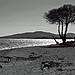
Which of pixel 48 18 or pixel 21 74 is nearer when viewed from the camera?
pixel 21 74

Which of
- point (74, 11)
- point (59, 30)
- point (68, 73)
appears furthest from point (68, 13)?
point (68, 73)

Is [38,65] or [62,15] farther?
[62,15]

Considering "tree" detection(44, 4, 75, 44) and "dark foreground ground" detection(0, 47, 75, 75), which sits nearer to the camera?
"dark foreground ground" detection(0, 47, 75, 75)

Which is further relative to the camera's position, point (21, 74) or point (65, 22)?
point (65, 22)

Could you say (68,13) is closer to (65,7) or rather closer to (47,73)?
(65,7)

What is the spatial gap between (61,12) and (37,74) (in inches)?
1824

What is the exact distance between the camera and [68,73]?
57.1ft

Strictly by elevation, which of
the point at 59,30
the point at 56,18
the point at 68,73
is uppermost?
the point at 56,18

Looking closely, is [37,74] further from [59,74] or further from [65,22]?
[65,22]

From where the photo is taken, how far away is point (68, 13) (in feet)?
202

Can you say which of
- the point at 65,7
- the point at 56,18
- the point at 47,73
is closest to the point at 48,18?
the point at 56,18

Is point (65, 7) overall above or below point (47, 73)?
above

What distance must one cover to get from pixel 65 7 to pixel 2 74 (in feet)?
156

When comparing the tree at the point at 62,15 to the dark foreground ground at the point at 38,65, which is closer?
the dark foreground ground at the point at 38,65
